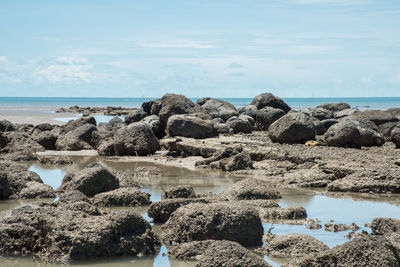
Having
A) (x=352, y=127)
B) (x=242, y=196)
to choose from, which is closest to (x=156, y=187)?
(x=242, y=196)

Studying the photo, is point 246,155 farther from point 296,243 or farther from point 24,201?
point 296,243

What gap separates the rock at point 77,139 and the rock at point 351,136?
9.35 metres

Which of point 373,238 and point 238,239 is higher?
point 373,238

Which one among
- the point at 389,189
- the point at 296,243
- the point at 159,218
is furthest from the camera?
the point at 389,189

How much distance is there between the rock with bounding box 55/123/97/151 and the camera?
21.3m

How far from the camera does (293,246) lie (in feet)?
22.8

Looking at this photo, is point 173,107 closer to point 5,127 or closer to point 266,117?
point 266,117

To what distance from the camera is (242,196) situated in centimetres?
1036

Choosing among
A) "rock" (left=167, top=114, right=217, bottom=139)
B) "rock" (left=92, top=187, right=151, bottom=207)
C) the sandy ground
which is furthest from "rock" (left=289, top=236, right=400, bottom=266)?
the sandy ground

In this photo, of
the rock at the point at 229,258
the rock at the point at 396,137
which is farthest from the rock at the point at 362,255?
the rock at the point at 396,137

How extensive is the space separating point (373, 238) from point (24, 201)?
737 cm

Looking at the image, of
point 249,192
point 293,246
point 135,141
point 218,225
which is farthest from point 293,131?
point 293,246

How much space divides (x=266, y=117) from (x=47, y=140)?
11159 millimetres

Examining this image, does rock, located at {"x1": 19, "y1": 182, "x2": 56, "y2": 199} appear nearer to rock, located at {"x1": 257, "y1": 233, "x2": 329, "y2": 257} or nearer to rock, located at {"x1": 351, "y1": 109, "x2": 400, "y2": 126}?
rock, located at {"x1": 257, "y1": 233, "x2": 329, "y2": 257}
